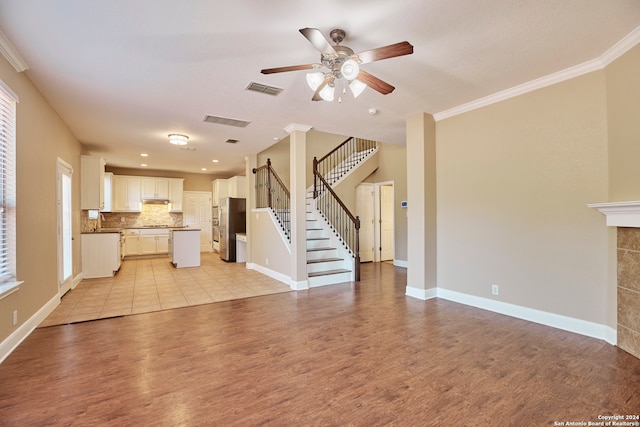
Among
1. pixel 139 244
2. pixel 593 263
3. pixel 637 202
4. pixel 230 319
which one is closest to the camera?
pixel 637 202

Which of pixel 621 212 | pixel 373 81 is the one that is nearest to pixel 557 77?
pixel 621 212

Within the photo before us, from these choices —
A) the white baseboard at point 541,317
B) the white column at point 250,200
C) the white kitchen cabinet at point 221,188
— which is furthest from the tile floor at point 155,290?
the white kitchen cabinet at point 221,188

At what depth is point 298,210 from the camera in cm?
523

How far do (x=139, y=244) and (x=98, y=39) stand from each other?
794cm

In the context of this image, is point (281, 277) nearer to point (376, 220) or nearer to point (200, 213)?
point (376, 220)

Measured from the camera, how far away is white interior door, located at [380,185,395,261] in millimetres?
8219

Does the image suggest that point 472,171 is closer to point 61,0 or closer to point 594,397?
point 594,397

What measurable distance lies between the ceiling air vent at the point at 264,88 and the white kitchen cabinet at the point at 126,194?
24.7ft

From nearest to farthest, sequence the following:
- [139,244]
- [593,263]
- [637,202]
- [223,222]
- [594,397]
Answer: [594,397], [637,202], [593,263], [223,222], [139,244]

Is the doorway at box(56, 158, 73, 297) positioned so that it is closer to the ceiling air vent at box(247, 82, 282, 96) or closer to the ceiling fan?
the ceiling air vent at box(247, 82, 282, 96)

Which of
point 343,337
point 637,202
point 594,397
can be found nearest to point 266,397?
point 343,337

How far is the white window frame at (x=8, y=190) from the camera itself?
2.84 metres

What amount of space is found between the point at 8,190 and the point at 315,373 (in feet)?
11.0

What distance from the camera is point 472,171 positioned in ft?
13.8
